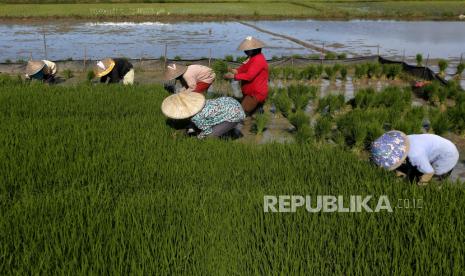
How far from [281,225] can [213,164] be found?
1.09 meters

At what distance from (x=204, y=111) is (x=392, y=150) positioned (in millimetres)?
1796

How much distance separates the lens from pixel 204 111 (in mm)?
4082

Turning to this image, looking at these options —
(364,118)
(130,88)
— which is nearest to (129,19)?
(130,88)

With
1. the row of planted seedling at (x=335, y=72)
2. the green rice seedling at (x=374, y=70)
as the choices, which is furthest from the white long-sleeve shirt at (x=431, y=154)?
the green rice seedling at (x=374, y=70)

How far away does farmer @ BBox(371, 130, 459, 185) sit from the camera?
294 cm

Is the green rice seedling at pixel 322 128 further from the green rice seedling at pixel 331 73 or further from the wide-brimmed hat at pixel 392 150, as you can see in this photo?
the green rice seedling at pixel 331 73

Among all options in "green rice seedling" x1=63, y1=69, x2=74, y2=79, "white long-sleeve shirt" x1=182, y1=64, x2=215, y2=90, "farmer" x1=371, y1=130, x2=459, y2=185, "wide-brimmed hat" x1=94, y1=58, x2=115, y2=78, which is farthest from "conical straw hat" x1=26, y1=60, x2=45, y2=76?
"farmer" x1=371, y1=130, x2=459, y2=185

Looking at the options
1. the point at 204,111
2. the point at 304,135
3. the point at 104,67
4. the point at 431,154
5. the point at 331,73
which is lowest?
the point at 304,135

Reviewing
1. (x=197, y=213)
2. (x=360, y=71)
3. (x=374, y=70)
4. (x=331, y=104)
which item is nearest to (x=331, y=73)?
(x=360, y=71)

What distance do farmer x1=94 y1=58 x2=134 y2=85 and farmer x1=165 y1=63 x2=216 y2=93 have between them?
2096 millimetres

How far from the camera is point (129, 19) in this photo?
2520 centimetres

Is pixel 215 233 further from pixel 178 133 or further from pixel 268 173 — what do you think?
pixel 178 133

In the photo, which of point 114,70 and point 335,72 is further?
point 335,72

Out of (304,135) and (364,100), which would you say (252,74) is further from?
(364,100)
